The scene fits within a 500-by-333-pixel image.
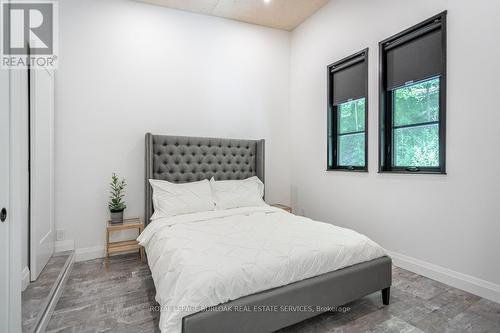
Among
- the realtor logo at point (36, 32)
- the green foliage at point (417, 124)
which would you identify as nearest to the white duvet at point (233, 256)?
the green foliage at point (417, 124)

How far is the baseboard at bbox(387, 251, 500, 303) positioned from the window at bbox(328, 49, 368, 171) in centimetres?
112

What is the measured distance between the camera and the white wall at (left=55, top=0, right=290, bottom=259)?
3117 mm

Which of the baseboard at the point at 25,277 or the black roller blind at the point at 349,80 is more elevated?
the black roller blind at the point at 349,80

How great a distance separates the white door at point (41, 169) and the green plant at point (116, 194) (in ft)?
1.98

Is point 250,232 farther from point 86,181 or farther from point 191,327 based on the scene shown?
point 86,181

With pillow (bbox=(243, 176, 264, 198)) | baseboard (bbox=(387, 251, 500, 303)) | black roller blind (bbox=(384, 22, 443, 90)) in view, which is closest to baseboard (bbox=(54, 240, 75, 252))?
pillow (bbox=(243, 176, 264, 198))

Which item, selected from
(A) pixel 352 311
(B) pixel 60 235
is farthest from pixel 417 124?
(B) pixel 60 235

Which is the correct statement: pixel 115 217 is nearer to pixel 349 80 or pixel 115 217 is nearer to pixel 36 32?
pixel 36 32

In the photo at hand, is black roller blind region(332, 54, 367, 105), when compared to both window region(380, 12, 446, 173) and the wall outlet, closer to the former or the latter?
window region(380, 12, 446, 173)

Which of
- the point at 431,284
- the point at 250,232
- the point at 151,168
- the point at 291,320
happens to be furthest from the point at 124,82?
the point at 431,284

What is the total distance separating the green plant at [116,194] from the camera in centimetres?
310

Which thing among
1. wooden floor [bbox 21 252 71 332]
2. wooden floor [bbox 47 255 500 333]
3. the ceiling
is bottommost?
wooden floor [bbox 47 255 500 333]

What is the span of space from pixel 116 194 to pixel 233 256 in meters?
2.22

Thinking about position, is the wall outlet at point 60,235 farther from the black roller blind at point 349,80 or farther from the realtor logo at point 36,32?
the black roller blind at point 349,80
